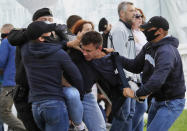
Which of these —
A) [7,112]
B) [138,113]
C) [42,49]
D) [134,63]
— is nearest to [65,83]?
[42,49]

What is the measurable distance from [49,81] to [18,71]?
581 millimetres

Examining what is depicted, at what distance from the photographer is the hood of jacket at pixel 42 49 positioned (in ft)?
16.5

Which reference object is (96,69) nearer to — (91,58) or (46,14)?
(91,58)

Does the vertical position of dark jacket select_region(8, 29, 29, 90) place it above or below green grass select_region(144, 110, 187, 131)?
above

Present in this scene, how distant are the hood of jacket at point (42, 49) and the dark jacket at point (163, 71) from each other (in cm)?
94

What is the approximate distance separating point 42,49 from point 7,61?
273 centimetres

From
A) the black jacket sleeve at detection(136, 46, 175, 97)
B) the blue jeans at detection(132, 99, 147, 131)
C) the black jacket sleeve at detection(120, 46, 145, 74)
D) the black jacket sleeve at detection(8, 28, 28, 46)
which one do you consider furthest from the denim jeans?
the black jacket sleeve at detection(136, 46, 175, 97)

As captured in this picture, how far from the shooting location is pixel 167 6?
13391 millimetres

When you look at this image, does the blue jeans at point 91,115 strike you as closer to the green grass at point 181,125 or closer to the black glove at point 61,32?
the black glove at point 61,32

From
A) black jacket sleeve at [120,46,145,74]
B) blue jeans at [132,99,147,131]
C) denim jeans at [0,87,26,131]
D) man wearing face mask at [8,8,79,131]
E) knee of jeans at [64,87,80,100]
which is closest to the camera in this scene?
knee of jeans at [64,87,80,100]

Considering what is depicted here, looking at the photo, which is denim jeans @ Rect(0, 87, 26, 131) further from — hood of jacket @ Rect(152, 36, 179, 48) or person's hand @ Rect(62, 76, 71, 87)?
hood of jacket @ Rect(152, 36, 179, 48)

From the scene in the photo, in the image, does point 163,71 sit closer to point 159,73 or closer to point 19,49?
point 159,73

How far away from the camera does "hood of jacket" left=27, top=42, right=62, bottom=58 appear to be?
5.02 metres

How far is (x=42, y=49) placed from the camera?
5062 mm
